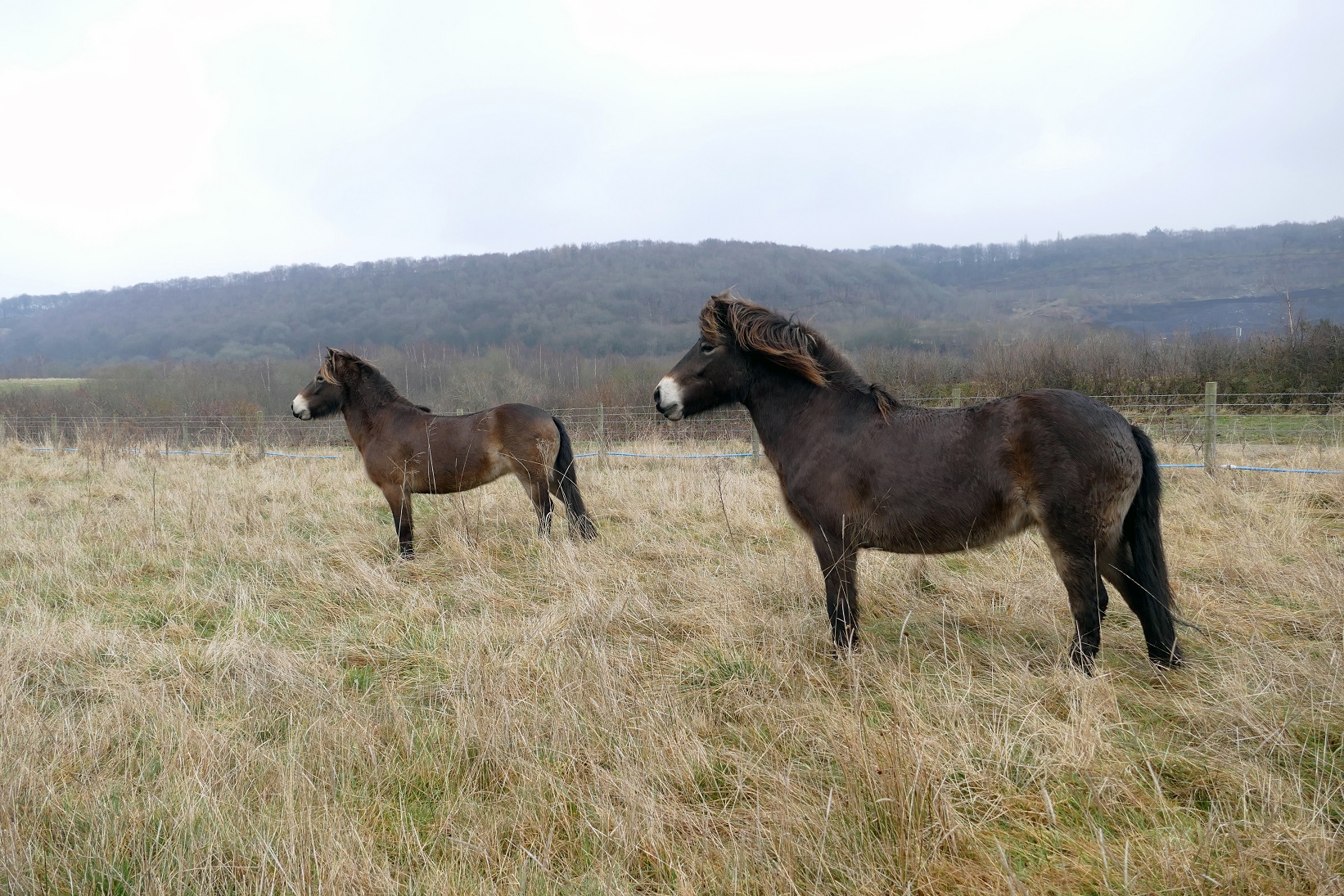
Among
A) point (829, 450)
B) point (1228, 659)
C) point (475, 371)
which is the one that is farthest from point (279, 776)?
point (475, 371)

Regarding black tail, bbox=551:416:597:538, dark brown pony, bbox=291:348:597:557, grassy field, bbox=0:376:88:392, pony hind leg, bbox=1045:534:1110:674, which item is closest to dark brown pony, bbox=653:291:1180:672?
pony hind leg, bbox=1045:534:1110:674

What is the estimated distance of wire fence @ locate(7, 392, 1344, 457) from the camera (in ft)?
46.8

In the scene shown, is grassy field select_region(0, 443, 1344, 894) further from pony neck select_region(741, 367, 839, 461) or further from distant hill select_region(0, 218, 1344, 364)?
distant hill select_region(0, 218, 1344, 364)

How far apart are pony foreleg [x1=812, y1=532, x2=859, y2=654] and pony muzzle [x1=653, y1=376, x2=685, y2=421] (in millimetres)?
1242

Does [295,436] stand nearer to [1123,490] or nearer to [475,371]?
[475,371]

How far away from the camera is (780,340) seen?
14.0 ft

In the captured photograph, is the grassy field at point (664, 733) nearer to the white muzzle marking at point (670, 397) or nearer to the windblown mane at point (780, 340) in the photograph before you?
the white muzzle marking at point (670, 397)

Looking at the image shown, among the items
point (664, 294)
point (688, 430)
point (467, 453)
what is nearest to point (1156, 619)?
point (467, 453)

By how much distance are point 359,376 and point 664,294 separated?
61.7 m

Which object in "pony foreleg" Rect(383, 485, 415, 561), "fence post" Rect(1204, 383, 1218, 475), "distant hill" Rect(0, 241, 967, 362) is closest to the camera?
"pony foreleg" Rect(383, 485, 415, 561)

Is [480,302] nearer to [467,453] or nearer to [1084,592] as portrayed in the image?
[467,453]

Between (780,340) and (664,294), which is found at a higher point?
(664,294)

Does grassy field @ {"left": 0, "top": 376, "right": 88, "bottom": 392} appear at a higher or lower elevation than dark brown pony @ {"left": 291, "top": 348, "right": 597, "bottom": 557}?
higher

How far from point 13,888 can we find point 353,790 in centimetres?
90
